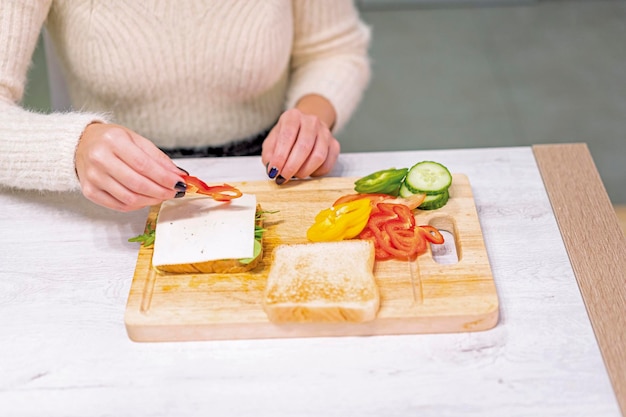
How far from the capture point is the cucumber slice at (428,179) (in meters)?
1.39

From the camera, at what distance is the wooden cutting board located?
1.14m

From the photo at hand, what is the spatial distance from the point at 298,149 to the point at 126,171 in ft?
1.18

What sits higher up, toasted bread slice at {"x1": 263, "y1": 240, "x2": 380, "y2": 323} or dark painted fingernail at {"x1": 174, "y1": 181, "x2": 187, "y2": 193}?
dark painted fingernail at {"x1": 174, "y1": 181, "x2": 187, "y2": 193}

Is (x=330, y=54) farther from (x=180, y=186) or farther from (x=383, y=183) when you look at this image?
(x=180, y=186)

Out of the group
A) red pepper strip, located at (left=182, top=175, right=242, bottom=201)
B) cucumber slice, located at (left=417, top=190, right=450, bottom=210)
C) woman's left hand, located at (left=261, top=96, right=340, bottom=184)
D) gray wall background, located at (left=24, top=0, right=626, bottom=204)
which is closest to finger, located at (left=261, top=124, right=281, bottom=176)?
woman's left hand, located at (left=261, top=96, right=340, bottom=184)

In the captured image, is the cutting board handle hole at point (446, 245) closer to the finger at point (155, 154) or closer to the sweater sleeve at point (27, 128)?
the finger at point (155, 154)

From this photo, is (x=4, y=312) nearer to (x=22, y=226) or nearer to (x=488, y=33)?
(x=22, y=226)

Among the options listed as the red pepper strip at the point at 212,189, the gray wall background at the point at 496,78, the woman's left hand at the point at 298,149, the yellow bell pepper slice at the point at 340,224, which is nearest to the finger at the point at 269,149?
the woman's left hand at the point at 298,149

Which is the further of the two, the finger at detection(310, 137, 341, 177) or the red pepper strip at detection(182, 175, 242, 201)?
the finger at detection(310, 137, 341, 177)

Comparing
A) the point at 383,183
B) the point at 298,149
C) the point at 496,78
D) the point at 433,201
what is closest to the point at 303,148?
the point at 298,149

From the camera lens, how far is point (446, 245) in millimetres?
1345

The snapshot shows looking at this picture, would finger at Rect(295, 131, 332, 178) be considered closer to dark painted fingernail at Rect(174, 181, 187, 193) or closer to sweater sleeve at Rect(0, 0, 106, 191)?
dark painted fingernail at Rect(174, 181, 187, 193)

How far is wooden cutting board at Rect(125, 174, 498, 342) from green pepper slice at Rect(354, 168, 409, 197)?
160 mm

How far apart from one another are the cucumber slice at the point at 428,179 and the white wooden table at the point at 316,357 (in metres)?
0.13
